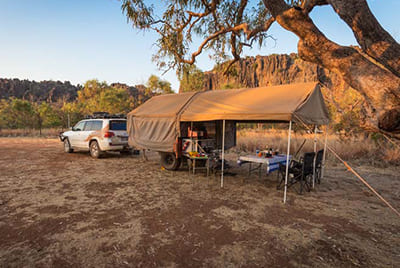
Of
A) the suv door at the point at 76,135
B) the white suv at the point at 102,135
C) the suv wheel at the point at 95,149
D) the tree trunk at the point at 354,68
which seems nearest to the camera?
the tree trunk at the point at 354,68

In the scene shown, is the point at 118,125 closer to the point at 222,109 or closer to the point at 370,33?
the point at 222,109

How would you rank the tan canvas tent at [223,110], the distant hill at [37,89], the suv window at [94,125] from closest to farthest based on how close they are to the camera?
the tan canvas tent at [223,110], the suv window at [94,125], the distant hill at [37,89]

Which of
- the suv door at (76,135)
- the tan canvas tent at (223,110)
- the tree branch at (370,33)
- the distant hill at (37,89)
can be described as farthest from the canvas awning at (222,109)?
the distant hill at (37,89)

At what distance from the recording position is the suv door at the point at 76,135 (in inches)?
407

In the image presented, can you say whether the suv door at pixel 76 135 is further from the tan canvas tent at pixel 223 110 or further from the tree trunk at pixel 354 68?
the tree trunk at pixel 354 68

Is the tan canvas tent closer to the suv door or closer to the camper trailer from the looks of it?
the camper trailer

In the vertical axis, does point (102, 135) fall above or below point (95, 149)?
above

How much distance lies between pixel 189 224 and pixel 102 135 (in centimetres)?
679

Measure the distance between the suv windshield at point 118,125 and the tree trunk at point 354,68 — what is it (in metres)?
7.43

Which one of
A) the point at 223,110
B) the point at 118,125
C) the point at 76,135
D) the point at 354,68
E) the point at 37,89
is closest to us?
the point at 354,68

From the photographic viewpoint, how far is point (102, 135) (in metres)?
9.13

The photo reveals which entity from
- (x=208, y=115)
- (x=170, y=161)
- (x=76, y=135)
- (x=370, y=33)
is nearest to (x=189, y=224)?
(x=208, y=115)

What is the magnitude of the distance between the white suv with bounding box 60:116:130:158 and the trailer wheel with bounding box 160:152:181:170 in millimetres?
2368

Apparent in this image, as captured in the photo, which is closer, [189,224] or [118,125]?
[189,224]
